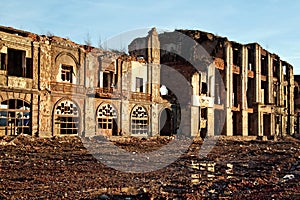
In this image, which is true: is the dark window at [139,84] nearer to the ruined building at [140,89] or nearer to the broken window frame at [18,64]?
the ruined building at [140,89]

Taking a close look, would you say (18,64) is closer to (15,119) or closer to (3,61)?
(3,61)

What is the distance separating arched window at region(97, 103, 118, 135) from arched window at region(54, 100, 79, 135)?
189 cm

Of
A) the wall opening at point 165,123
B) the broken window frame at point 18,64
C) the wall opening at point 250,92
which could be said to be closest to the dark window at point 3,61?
the broken window frame at point 18,64

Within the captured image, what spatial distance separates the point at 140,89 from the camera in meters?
29.9

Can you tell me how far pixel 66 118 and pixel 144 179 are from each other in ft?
45.9

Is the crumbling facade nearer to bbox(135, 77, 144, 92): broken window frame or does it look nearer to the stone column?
the stone column

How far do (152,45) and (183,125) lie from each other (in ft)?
22.7

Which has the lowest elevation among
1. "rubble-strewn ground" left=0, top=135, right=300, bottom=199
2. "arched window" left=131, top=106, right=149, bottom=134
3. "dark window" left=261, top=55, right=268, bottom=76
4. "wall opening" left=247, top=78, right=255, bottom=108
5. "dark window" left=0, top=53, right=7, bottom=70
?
"rubble-strewn ground" left=0, top=135, right=300, bottom=199

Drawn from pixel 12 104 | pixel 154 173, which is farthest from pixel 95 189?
pixel 12 104

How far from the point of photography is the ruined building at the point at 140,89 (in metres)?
21.0

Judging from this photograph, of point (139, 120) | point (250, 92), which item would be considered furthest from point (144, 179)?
point (250, 92)

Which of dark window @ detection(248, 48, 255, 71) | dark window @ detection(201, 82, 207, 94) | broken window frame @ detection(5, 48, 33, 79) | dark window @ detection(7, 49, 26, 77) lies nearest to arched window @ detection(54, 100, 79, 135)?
broken window frame @ detection(5, 48, 33, 79)

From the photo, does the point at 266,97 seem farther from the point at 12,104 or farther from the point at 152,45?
the point at 12,104

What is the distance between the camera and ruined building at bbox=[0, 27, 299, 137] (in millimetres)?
20953
